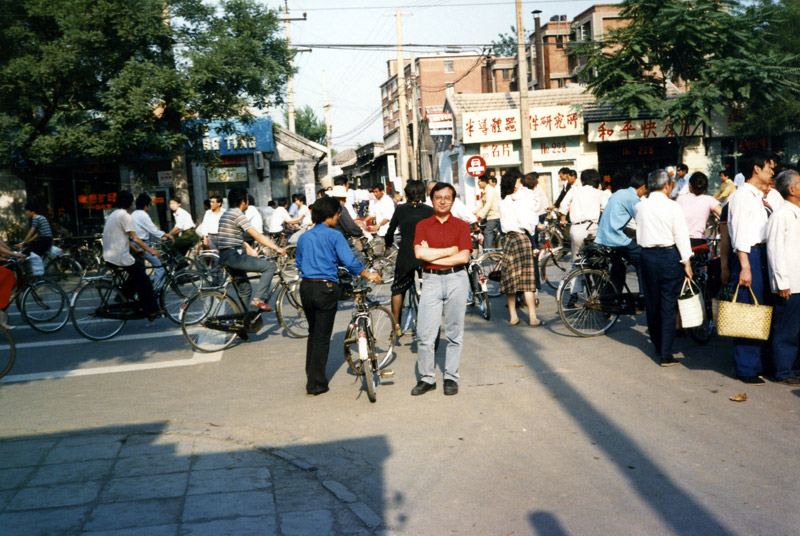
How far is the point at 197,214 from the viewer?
102 ft

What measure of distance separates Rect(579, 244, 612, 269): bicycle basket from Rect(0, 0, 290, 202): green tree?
1509 cm

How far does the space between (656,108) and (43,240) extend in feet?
65.9

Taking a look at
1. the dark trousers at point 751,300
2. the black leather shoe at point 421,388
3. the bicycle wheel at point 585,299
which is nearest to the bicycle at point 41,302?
the black leather shoe at point 421,388

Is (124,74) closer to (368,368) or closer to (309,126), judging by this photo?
(368,368)

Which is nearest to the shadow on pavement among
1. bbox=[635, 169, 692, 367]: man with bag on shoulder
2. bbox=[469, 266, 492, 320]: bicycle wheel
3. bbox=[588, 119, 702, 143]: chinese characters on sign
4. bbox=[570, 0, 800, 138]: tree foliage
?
bbox=[635, 169, 692, 367]: man with bag on shoulder

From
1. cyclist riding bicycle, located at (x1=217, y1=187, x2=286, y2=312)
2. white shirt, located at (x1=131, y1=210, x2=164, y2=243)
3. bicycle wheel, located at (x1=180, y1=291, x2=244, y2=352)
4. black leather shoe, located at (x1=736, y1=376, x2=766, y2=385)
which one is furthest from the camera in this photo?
white shirt, located at (x1=131, y1=210, x2=164, y2=243)

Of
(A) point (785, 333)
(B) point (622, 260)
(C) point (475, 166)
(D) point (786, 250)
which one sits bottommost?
(A) point (785, 333)

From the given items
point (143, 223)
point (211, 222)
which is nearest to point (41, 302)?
point (143, 223)

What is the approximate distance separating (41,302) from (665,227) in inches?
354

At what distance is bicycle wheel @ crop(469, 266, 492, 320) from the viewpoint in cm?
1028

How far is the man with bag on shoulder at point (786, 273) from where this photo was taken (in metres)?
6.22

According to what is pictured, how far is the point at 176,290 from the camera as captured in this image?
36.3 feet

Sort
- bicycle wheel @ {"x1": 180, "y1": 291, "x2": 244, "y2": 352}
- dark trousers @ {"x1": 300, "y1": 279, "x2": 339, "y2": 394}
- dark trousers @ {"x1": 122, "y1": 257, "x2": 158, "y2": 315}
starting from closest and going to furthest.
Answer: dark trousers @ {"x1": 300, "y1": 279, "x2": 339, "y2": 394} → bicycle wheel @ {"x1": 180, "y1": 291, "x2": 244, "y2": 352} → dark trousers @ {"x1": 122, "y1": 257, "x2": 158, "y2": 315}

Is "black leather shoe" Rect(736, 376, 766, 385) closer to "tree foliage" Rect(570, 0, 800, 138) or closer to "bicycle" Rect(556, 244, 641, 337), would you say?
"bicycle" Rect(556, 244, 641, 337)
